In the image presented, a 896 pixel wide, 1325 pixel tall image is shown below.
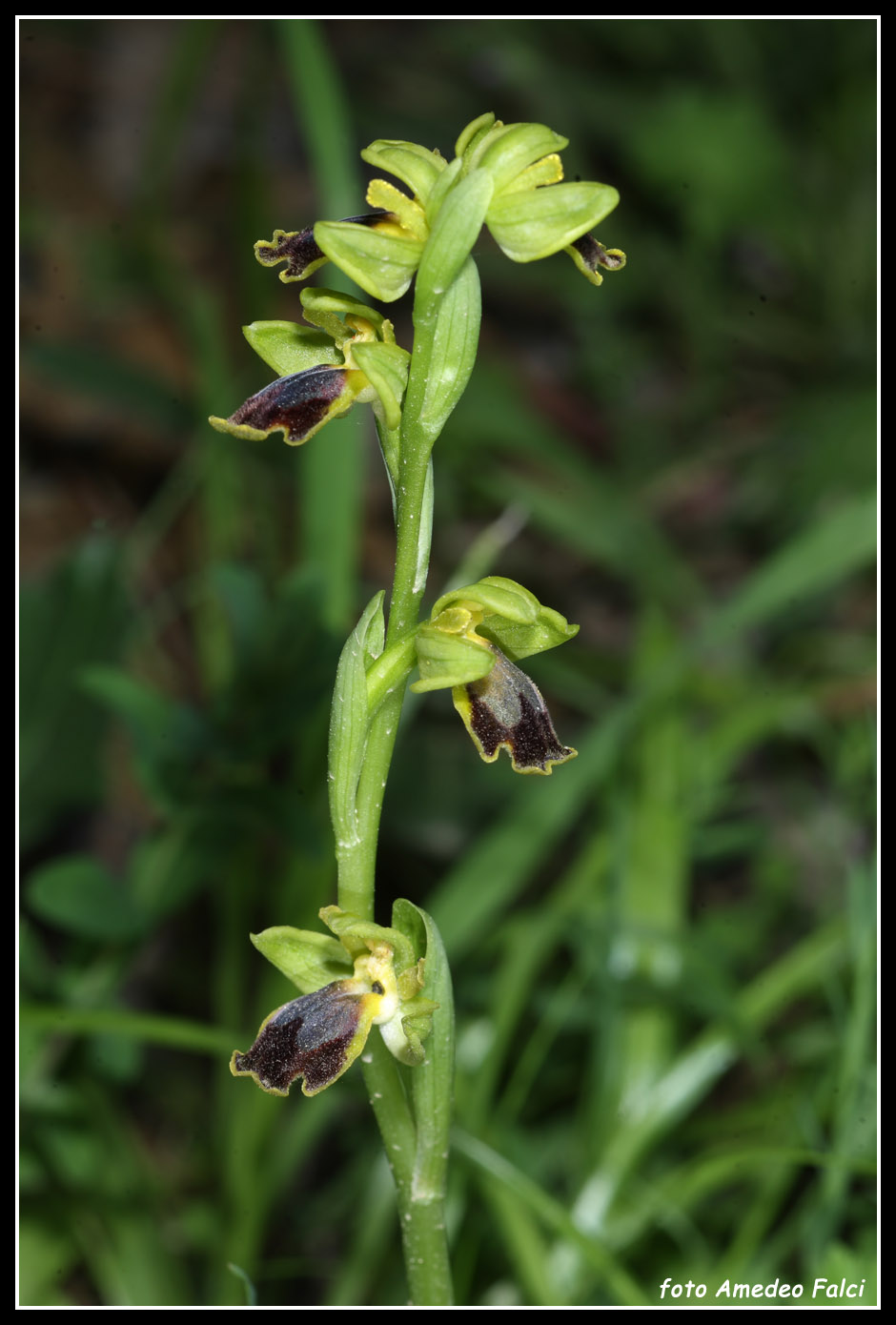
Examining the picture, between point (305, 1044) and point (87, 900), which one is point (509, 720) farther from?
point (87, 900)

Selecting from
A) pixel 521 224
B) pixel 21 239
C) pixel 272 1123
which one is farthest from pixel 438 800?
pixel 21 239

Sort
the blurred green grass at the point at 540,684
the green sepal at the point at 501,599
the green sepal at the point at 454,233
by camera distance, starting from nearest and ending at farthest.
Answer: the green sepal at the point at 454,233
the green sepal at the point at 501,599
the blurred green grass at the point at 540,684

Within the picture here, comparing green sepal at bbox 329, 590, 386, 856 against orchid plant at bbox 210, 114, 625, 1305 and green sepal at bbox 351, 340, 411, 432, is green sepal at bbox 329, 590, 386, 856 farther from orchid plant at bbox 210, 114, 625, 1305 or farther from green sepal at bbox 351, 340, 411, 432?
green sepal at bbox 351, 340, 411, 432

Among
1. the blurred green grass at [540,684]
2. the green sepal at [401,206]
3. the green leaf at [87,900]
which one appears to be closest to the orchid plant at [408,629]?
the green sepal at [401,206]

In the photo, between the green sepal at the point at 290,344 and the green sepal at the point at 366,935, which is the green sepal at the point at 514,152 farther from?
the green sepal at the point at 366,935

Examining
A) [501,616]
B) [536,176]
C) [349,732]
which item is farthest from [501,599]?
[536,176]

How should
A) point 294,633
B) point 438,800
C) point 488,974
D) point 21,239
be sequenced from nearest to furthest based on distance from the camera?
point 294,633
point 488,974
point 438,800
point 21,239

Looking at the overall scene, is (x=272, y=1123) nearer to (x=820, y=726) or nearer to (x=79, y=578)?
(x=79, y=578)
